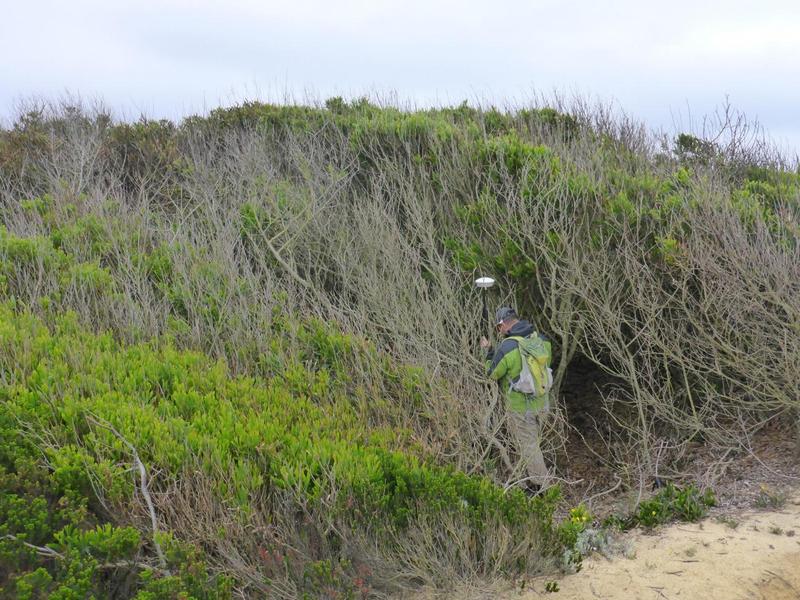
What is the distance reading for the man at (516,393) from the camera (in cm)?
748

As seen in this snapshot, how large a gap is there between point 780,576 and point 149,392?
4.95 metres

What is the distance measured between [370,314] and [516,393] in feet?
6.57

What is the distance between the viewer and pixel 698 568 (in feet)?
17.3

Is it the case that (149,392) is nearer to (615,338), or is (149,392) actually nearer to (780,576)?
(780,576)

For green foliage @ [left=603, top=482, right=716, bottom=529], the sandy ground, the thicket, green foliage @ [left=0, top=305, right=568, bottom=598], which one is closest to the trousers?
the thicket

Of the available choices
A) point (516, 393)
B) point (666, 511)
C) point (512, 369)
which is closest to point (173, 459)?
point (512, 369)

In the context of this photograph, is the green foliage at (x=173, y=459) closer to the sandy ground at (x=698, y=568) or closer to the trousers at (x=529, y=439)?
the sandy ground at (x=698, y=568)

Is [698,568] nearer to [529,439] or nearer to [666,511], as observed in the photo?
[666,511]

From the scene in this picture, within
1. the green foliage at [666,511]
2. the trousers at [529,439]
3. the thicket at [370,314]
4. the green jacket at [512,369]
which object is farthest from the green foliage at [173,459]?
the green jacket at [512,369]

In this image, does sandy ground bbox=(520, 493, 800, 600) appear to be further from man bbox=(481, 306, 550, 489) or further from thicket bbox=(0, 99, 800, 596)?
man bbox=(481, 306, 550, 489)

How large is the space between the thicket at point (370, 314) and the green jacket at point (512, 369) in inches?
8.6

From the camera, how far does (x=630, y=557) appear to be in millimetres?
5410

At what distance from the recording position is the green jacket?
7.57 m

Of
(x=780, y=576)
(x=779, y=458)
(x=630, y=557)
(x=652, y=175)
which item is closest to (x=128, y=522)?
(x=630, y=557)
